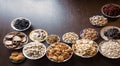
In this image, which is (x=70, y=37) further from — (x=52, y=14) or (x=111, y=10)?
(x=111, y=10)

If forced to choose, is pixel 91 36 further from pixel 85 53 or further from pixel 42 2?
pixel 42 2

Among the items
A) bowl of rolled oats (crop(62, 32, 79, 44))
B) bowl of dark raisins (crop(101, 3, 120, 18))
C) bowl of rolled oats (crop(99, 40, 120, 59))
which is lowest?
bowl of rolled oats (crop(99, 40, 120, 59))

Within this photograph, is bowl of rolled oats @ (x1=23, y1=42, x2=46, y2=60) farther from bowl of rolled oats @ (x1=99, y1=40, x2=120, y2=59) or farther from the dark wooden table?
bowl of rolled oats @ (x1=99, y1=40, x2=120, y2=59)

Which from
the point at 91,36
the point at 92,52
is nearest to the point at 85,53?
the point at 92,52

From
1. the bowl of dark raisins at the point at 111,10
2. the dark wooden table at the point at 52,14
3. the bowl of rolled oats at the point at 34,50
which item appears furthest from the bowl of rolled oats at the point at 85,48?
the bowl of dark raisins at the point at 111,10

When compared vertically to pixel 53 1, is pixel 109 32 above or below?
below

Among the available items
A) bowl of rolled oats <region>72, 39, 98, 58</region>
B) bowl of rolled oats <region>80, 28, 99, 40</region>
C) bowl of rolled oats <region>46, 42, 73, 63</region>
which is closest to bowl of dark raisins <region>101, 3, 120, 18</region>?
bowl of rolled oats <region>80, 28, 99, 40</region>
